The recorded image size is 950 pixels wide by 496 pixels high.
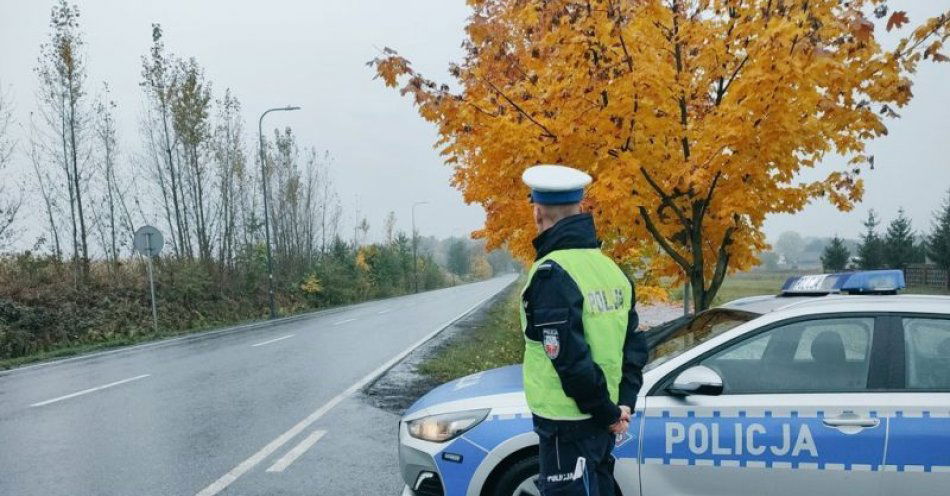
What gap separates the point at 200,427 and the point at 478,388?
161 inches

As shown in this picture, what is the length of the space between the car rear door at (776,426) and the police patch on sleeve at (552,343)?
1.10 meters

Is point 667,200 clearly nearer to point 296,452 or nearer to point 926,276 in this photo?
point 296,452

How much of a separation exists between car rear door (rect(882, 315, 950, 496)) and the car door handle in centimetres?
8

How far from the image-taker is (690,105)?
6.45m

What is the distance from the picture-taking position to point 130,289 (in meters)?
20.9

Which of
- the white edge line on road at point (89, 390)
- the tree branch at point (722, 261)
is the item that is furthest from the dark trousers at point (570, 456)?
the white edge line on road at point (89, 390)

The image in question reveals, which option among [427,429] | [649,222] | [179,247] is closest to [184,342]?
[179,247]

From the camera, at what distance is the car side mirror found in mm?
2916

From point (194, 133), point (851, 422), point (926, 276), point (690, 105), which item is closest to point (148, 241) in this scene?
point (194, 133)

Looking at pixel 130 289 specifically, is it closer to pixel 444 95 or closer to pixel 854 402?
pixel 444 95

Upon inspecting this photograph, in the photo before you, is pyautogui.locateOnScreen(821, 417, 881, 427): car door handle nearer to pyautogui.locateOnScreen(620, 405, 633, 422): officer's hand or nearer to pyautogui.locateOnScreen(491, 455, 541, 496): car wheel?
pyautogui.locateOnScreen(620, 405, 633, 422): officer's hand

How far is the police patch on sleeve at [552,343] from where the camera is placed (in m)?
2.25

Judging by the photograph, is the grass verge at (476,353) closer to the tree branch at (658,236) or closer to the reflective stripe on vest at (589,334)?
the tree branch at (658,236)

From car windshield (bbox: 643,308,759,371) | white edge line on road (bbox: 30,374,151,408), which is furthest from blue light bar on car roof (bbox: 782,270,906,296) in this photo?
white edge line on road (bbox: 30,374,151,408)
